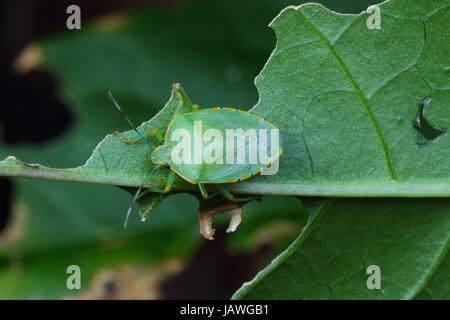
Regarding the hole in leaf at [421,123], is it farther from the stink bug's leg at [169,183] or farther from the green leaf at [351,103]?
the stink bug's leg at [169,183]

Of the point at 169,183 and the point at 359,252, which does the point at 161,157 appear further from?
the point at 359,252

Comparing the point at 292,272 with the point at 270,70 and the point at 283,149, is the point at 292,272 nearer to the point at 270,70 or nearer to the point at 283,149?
the point at 283,149

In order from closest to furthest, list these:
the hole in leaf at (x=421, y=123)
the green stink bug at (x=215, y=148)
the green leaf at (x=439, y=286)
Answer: the green stink bug at (x=215, y=148), the hole in leaf at (x=421, y=123), the green leaf at (x=439, y=286)

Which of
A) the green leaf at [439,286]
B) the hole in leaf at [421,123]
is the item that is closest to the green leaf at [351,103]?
the hole in leaf at [421,123]

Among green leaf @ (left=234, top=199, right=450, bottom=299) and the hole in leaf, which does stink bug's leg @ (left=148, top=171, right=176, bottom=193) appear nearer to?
green leaf @ (left=234, top=199, right=450, bottom=299)

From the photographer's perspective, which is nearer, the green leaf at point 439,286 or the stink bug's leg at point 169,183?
the stink bug's leg at point 169,183
